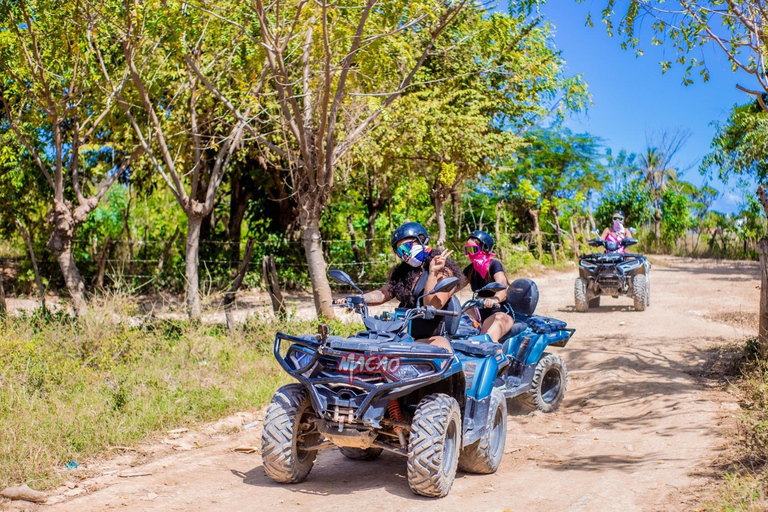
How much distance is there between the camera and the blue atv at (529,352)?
23.5ft

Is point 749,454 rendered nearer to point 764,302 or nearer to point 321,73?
point 764,302

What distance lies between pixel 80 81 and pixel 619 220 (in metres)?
10.7

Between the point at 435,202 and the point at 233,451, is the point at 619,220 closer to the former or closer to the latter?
the point at 435,202

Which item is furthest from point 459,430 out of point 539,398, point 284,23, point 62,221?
point 62,221

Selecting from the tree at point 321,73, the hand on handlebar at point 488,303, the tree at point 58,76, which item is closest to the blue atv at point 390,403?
the hand on handlebar at point 488,303

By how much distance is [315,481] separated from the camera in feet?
18.5

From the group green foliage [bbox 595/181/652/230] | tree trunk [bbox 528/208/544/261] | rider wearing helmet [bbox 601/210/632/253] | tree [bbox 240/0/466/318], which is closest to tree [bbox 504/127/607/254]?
tree trunk [bbox 528/208/544/261]

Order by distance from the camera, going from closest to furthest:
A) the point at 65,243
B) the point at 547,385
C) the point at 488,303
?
1. the point at 488,303
2. the point at 547,385
3. the point at 65,243

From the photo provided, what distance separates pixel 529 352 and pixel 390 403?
7.94 ft

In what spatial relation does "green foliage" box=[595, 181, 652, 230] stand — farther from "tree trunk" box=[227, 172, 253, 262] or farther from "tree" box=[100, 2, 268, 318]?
"tree" box=[100, 2, 268, 318]

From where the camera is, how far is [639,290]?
14164 mm

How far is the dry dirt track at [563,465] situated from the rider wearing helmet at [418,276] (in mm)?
1142

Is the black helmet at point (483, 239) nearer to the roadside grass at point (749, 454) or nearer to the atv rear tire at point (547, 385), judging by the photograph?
the atv rear tire at point (547, 385)

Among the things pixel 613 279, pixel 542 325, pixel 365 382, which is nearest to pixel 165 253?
pixel 613 279
